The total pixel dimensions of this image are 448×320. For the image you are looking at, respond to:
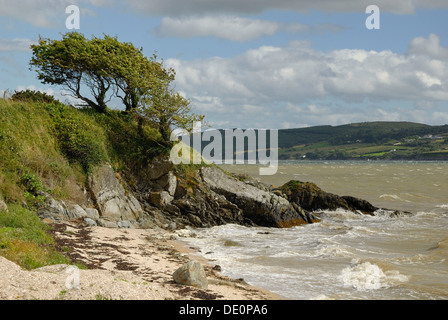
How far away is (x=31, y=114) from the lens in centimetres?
2403

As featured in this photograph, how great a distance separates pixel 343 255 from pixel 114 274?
11230mm

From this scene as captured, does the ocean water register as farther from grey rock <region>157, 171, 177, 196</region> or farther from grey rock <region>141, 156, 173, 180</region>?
grey rock <region>141, 156, 173, 180</region>

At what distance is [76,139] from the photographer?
24719 mm

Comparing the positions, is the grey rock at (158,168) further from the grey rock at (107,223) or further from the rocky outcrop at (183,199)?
the grey rock at (107,223)

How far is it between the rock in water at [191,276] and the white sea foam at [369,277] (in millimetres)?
5515

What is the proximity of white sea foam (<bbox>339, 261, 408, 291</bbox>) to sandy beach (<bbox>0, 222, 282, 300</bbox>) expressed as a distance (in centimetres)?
378

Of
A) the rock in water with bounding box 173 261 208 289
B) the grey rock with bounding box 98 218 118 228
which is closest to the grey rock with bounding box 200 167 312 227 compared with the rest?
the grey rock with bounding box 98 218 118 228

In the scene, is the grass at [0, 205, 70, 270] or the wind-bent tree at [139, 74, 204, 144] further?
the wind-bent tree at [139, 74, 204, 144]

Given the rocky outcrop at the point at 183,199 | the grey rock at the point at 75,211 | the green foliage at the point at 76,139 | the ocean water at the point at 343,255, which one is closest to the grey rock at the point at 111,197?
the rocky outcrop at the point at 183,199

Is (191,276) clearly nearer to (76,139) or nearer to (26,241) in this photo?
(26,241)

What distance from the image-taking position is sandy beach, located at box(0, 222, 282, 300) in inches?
399

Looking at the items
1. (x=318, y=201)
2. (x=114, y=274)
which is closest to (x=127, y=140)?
(x=318, y=201)

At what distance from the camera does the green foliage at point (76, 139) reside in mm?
24516
